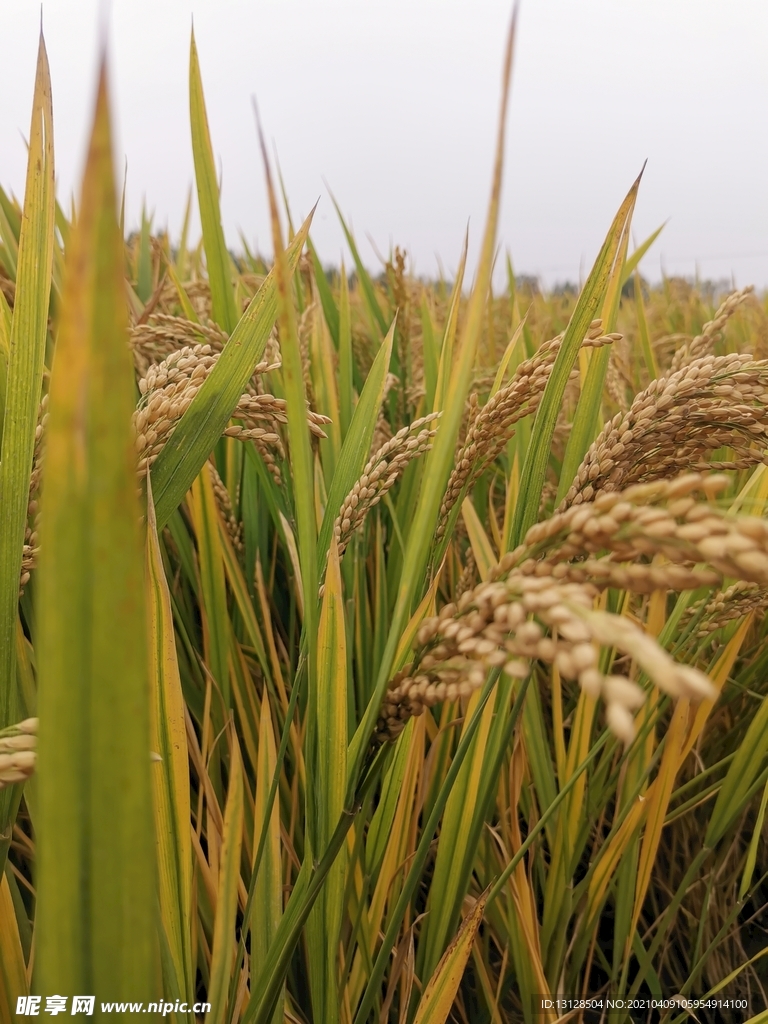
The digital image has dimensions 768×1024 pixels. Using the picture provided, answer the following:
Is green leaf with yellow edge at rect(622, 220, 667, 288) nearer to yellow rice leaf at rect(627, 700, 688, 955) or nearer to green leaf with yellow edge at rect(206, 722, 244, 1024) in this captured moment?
yellow rice leaf at rect(627, 700, 688, 955)

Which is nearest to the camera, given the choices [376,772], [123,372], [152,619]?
[123,372]

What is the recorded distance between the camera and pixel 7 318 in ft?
2.55

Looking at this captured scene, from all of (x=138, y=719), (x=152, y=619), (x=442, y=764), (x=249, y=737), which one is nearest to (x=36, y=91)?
(x=152, y=619)

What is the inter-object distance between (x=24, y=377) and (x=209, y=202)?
54 cm

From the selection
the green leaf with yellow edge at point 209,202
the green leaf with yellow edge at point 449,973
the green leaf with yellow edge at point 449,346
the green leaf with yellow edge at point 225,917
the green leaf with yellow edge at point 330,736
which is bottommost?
the green leaf with yellow edge at point 449,973

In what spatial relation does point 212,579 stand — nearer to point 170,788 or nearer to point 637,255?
point 170,788

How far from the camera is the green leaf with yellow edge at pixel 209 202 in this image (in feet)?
2.95

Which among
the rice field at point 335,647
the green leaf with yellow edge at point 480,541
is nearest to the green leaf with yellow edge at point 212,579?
the rice field at point 335,647

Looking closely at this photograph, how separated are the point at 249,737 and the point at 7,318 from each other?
0.67 m

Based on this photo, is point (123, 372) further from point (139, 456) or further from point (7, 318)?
point (7, 318)

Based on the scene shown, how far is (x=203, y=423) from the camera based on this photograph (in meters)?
0.57

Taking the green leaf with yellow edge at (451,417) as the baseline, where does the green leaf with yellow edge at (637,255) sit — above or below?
above

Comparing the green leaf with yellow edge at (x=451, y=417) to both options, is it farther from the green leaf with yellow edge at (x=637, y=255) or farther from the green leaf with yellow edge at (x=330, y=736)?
the green leaf with yellow edge at (x=637, y=255)

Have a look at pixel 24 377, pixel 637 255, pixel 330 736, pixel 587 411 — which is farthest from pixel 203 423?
pixel 637 255
